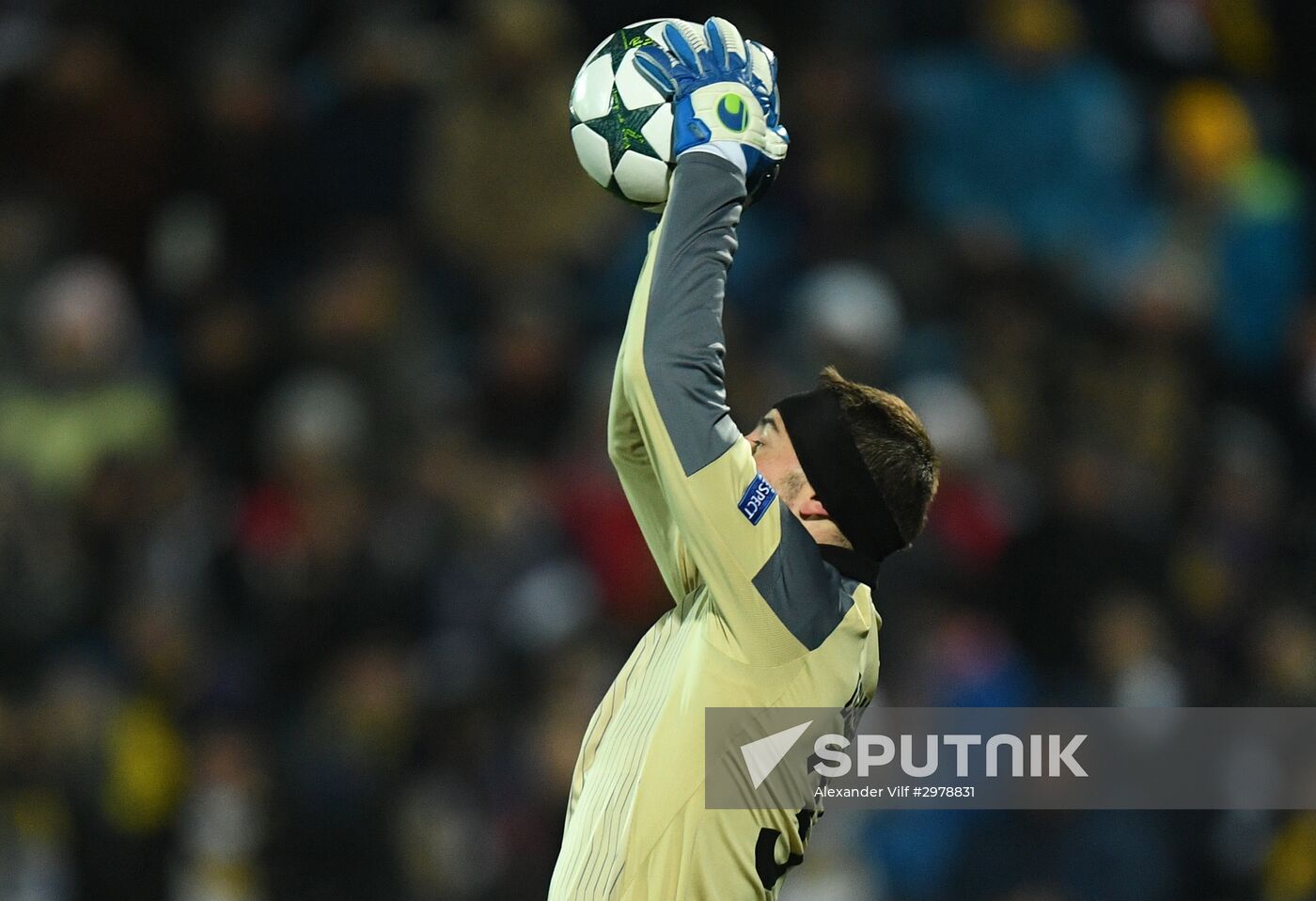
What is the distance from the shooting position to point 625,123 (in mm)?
Result: 3143

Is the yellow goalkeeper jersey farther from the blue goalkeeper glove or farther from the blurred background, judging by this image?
the blurred background

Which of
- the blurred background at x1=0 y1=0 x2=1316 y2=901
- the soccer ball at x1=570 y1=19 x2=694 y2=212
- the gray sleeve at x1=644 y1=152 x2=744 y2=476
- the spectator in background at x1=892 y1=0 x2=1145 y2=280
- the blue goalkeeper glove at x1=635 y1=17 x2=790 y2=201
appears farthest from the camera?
the spectator in background at x1=892 y1=0 x2=1145 y2=280

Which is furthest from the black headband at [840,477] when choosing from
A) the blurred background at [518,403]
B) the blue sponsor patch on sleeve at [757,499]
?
the blurred background at [518,403]

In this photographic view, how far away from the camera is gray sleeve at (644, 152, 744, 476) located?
108 inches

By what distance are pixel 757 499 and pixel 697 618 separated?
0.94 feet

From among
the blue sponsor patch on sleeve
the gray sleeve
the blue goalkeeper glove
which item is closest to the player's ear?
the blue sponsor patch on sleeve

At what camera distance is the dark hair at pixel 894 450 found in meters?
2.95

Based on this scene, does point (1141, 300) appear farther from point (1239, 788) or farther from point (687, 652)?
point (687, 652)

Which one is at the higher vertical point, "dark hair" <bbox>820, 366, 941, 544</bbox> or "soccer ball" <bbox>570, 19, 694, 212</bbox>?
"soccer ball" <bbox>570, 19, 694, 212</bbox>

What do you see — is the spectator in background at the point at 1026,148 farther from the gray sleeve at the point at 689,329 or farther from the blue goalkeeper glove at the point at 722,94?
the gray sleeve at the point at 689,329

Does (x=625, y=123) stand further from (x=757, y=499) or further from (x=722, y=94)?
(x=757, y=499)

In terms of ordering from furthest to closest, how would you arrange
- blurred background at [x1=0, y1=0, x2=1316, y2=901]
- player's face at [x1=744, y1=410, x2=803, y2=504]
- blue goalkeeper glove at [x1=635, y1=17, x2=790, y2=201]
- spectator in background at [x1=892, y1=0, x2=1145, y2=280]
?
1. spectator in background at [x1=892, y1=0, x2=1145, y2=280]
2. blurred background at [x1=0, y1=0, x2=1316, y2=901]
3. player's face at [x1=744, y1=410, x2=803, y2=504]
4. blue goalkeeper glove at [x1=635, y1=17, x2=790, y2=201]

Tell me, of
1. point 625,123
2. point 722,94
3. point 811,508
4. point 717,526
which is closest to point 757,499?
point 717,526

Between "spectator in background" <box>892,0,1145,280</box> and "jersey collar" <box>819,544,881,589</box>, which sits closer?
"jersey collar" <box>819,544,881,589</box>
